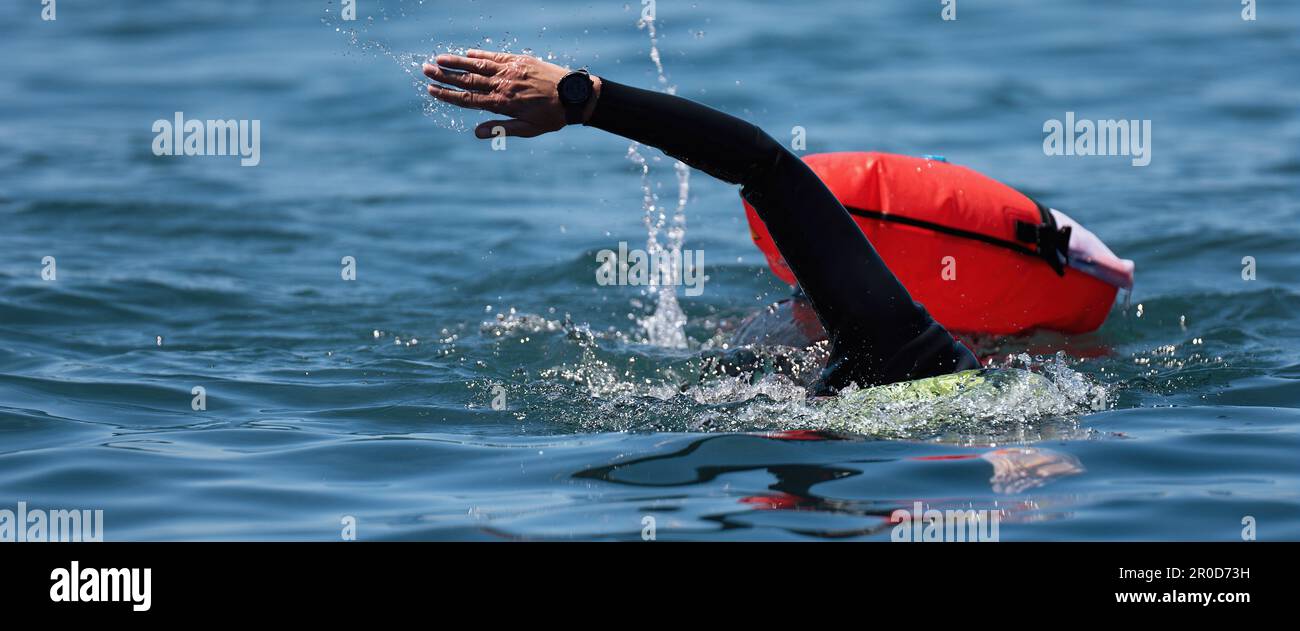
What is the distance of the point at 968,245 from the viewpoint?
Answer: 21.0 feet

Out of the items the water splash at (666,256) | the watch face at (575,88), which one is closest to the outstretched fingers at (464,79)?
the watch face at (575,88)

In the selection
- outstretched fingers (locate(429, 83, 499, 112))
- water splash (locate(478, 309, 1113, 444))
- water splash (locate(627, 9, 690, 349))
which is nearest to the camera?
outstretched fingers (locate(429, 83, 499, 112))

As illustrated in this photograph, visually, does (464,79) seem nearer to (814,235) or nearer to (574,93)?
(574,93)

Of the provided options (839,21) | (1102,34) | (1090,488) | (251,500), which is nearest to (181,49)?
(839,21)

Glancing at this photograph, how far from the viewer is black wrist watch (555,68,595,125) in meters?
4.65

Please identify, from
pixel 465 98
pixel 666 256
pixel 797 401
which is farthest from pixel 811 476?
pixel 666 256

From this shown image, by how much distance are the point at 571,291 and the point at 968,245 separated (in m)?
3.79

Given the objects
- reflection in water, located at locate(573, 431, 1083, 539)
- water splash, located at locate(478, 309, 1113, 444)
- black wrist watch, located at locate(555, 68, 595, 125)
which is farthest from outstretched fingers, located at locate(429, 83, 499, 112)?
water splash, located at locate(478, 309, 1113, 444)

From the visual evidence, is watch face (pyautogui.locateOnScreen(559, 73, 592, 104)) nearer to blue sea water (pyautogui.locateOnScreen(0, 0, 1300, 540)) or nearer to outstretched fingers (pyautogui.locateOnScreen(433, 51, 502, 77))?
outstretched fingers (pyautogui.locateOnScreen(433, 51, 502, 77))

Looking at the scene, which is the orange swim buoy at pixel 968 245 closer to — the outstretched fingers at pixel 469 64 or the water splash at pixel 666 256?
the water splash at pixel 666 256

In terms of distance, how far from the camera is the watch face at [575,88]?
4.64 meters

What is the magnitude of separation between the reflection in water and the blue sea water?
2 cm

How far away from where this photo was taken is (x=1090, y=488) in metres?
5.11
